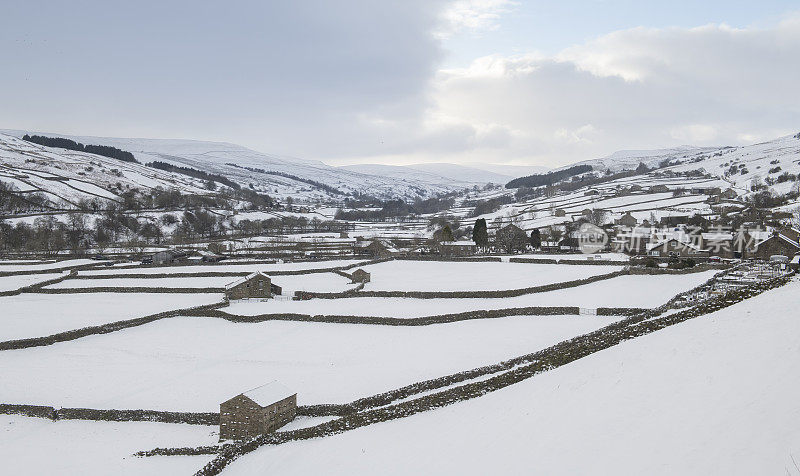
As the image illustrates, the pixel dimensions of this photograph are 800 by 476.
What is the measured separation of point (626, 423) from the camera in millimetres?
12055

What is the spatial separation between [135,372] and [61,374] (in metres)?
3.80

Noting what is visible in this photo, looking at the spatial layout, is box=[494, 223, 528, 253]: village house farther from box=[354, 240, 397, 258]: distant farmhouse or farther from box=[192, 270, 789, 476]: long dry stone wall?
box=[192, 270, 789, 476]: long dry stone wall

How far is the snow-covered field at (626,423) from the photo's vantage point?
33.0 ft

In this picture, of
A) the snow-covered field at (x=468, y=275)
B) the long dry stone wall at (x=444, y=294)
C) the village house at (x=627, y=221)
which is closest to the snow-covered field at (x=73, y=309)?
the long dry stone wall at (x=444, y=294)

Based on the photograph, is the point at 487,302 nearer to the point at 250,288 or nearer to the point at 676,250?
the point at 250,288

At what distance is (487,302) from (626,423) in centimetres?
2421

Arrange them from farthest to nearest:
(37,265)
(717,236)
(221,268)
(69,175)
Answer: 1. (69,175)
2. (37,265)
3. (221,268)
4. (717,236)

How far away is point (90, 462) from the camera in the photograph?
1627cm

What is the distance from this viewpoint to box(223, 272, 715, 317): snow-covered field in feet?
111

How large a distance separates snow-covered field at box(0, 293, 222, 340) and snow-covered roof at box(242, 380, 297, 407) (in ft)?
69.6

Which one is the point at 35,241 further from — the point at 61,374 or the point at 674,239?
the point at 674,239

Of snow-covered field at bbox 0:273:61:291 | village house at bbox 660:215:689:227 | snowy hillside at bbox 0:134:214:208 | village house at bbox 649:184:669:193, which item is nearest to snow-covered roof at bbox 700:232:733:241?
village house at bbox 660:215:689:227

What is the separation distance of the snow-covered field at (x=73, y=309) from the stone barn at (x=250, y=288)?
4.68 ft

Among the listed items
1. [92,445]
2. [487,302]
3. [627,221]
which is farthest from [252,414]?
[627,221]
